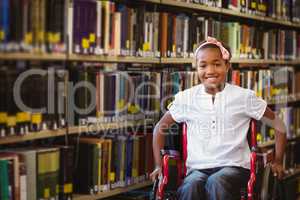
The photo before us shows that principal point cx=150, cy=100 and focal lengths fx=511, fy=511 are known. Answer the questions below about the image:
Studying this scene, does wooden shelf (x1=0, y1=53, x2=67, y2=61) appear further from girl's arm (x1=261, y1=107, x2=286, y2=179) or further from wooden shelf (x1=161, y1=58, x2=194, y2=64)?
girl's arm (x1=261, y1=107, x2=286, y2=179)

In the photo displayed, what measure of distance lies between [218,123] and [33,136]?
100 centimetres

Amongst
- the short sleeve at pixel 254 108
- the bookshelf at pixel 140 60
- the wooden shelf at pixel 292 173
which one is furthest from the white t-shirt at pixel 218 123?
the wooden shelf at pixel 292 173

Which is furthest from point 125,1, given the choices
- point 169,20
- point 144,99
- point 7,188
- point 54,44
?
point 7,188

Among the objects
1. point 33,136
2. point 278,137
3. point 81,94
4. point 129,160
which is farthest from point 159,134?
point 33,136

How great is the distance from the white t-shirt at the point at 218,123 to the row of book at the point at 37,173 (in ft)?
2.18

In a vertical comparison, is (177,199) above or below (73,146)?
below

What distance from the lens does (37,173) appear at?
236cm

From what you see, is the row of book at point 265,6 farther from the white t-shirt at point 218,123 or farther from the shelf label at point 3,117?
the shelf label at point 3,117

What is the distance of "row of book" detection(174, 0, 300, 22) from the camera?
3.59 meters

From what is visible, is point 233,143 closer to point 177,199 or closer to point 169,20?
point 177,199

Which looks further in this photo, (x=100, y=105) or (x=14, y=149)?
(x=100, y=105)

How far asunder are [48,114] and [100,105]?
0.38 m

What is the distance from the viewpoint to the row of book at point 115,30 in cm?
210

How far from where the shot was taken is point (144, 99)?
3.00 m
